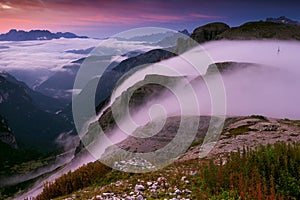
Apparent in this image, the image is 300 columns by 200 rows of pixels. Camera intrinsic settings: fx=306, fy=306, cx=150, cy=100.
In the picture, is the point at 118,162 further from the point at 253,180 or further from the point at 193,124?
the point at 193,124

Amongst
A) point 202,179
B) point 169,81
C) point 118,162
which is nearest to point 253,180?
point 202,179

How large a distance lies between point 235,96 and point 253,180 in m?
121

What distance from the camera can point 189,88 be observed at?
121750mm

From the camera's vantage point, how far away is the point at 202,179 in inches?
671

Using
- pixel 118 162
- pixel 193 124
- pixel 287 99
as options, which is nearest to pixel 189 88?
pixel 287 99

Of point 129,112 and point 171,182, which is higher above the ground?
point 171,182

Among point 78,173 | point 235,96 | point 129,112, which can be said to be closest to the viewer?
point 78,173

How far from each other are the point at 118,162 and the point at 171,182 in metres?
9.22

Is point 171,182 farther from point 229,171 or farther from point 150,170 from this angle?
point 150,170

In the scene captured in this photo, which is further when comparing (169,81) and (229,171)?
(169,81)

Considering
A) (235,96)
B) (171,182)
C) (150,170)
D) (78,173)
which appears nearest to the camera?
(171,182)

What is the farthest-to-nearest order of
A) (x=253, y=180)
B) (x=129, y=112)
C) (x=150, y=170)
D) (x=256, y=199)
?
(x=129, y=112) < (x=150, y=170) < (x=253, y=180) < (x=256, y=199)

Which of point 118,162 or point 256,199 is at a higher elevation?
point 256,199

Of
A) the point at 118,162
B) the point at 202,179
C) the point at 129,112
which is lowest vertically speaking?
the point at 129,112
